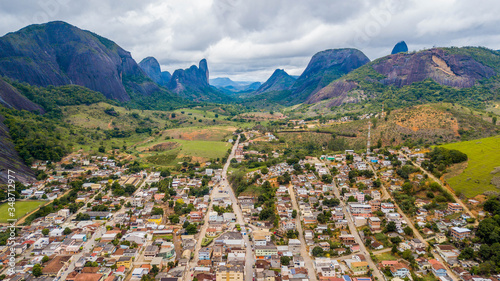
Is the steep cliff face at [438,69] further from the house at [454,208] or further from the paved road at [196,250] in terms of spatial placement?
the paved road at [196,250]

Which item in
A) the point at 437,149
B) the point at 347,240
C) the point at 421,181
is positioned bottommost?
the point at 347,240

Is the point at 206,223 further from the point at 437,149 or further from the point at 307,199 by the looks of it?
the point at 437,149

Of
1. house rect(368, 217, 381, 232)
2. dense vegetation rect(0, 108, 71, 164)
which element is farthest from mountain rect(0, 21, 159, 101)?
house rect(368, 217, 381, 232)

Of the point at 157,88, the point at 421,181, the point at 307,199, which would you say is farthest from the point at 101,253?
the point at 157,88

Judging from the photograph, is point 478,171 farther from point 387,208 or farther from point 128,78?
point 128,78

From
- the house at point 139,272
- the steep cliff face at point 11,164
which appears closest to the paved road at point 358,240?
the house at point 139,272
